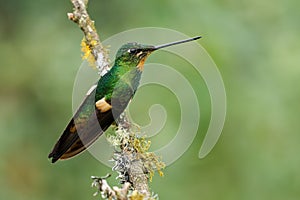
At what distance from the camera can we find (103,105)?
212cm

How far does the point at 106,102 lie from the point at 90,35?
1.11 feet

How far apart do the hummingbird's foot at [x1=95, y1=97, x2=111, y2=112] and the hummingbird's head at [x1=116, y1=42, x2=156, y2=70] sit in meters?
0.14

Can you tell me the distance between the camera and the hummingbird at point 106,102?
2.08m

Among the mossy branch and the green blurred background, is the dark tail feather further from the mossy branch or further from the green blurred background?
the green blurred background

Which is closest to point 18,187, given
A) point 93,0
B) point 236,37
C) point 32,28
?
point 32,28

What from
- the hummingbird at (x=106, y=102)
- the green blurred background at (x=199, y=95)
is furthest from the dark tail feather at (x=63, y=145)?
the green blurred background at (x=199, y=95)

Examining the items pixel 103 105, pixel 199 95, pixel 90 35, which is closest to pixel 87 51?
pixel 90 35

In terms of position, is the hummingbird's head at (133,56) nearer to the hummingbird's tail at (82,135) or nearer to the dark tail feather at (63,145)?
the hummingbird's tail at (82,135)

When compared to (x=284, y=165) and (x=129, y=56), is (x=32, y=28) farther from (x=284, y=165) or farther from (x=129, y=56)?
(x=129, y=56)

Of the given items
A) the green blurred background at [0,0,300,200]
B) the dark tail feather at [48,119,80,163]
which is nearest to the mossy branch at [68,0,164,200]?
the dark tail feather at [48,119,80,163]

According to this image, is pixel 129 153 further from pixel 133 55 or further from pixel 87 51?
pixel 87 51

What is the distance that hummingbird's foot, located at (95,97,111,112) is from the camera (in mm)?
2096

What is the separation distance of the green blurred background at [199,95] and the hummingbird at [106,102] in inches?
57.3

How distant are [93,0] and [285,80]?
140 cm
